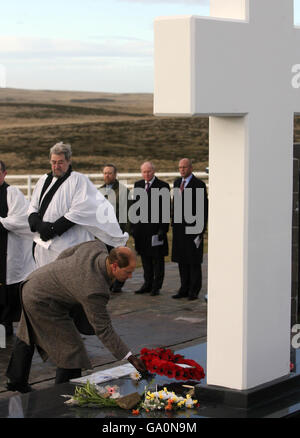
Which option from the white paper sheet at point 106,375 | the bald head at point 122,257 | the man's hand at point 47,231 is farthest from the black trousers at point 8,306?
the bald head at point 122,257

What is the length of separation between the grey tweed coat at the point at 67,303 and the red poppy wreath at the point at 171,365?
1.42ft

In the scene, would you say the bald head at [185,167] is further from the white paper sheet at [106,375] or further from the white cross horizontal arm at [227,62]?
the white cross horizontal arm at [227,62]

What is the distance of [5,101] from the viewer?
71438 mm

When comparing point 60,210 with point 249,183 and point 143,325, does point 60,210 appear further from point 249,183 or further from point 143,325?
point 249,183

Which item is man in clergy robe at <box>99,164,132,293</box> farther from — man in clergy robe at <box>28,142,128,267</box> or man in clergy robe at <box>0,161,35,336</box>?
man in clergy robe at <box>28,142,128,267</box>

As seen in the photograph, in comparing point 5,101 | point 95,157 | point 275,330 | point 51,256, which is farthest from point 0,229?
point 5,101

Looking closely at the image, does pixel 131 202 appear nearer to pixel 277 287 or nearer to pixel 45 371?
pixel 45 371

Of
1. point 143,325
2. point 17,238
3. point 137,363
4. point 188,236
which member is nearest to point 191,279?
point 188,236

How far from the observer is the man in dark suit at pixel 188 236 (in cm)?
1206

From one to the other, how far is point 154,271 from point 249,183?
261 inches

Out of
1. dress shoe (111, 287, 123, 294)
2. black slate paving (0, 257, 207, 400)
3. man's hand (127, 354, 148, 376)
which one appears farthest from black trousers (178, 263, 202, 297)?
man's hand (127, 354, 148, 376)

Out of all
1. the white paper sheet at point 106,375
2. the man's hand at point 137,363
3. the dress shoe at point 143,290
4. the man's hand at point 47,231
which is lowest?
the dress shoe at point 143,290

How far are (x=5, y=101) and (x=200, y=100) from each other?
67.4m

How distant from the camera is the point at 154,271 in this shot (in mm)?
12625
